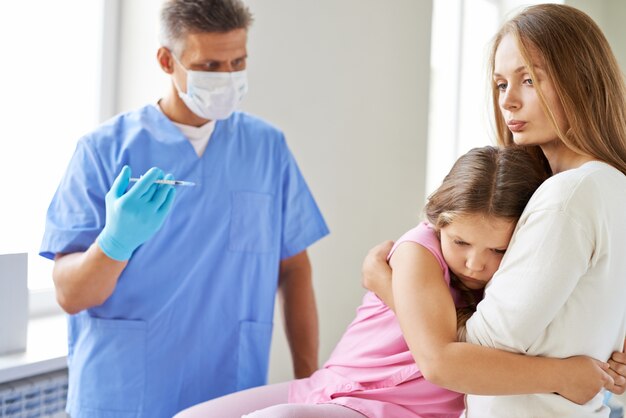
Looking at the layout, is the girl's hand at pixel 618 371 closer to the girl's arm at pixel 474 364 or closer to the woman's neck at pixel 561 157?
the girl's arm at pixel 474 364

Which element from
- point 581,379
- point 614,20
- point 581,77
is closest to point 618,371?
point 581,379

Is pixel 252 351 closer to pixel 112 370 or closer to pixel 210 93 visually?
pixel 112 370

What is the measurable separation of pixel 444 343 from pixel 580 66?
→ 530 millimetres

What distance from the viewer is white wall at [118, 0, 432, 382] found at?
7.25ft

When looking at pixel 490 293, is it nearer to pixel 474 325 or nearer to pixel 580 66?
pixel 474 325

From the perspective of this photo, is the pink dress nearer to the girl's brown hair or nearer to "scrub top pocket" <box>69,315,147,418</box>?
the girl's brown hair

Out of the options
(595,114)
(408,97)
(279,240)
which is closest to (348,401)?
(279,240)

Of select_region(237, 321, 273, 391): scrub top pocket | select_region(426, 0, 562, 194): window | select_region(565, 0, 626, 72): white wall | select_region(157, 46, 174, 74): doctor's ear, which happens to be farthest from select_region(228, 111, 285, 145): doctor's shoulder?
select_region(565, 0, 626, 72): white wall

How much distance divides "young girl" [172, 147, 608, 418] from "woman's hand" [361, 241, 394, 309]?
5cm

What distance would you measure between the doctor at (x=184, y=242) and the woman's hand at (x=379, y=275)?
42 centimetres

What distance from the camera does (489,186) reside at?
1.16m

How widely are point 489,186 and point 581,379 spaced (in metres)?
0.36

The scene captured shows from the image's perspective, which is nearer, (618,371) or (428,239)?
(618,371)

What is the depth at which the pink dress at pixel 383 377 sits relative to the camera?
1241 mm
